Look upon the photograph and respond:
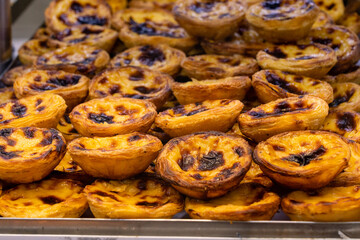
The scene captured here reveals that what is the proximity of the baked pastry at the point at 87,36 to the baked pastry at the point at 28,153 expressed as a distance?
4.51 ft

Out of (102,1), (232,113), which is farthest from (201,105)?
(102,1)

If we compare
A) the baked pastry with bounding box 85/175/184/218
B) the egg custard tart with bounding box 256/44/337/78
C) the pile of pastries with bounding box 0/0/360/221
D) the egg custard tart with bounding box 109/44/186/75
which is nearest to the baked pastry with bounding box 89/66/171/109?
the pile of pastries with bounding box 0/0/360/221

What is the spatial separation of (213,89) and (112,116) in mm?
571

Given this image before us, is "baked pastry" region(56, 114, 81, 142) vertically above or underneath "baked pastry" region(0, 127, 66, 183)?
underneath

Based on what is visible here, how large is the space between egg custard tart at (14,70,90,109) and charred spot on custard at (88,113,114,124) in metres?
0.42

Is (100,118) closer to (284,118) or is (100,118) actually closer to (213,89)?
(213,89)

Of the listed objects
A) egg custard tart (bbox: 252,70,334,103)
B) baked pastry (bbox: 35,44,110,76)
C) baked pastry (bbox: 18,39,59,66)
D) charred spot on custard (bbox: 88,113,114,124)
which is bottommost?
baked pastry (bbox: 18,39,59,66)

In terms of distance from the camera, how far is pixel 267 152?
217 cm

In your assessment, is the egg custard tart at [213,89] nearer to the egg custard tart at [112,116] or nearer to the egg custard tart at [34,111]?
the egg custard tart at [112,116]

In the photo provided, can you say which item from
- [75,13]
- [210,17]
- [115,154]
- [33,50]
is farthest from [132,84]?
[75,13]

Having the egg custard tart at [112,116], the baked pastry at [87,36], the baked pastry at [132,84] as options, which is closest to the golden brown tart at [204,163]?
the egg custard tart at [112,116]

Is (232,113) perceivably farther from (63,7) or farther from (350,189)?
(63,7)

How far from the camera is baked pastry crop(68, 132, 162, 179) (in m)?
2.15

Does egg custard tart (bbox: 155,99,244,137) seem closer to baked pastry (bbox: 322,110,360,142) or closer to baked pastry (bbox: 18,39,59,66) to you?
baked pastry (bbox: 322,110,360,142)
